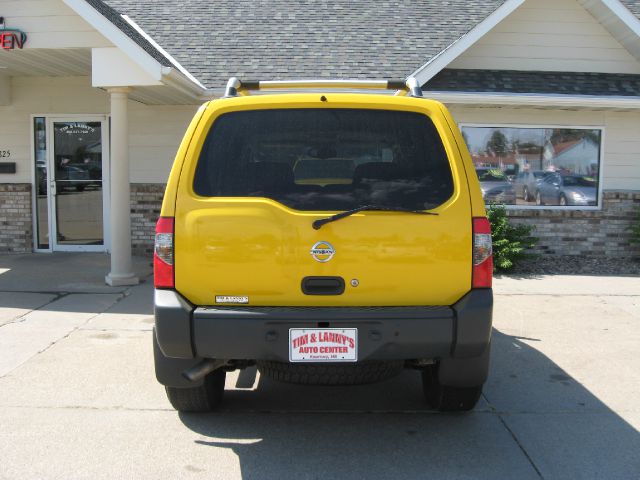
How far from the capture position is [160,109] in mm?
10727

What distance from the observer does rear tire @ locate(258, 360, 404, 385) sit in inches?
147

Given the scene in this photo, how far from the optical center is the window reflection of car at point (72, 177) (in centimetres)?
1088

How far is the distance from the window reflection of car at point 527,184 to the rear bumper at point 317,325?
7852 millimetres

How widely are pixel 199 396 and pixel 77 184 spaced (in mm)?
7700

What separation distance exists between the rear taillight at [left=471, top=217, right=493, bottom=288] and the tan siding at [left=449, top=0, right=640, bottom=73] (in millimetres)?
7985

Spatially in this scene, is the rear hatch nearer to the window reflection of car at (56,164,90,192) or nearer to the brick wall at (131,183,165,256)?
the brick wall at (131,183,165,256)

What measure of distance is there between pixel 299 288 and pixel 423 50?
8.58 metres

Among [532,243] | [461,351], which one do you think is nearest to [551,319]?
[532,243]

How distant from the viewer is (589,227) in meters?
10.9

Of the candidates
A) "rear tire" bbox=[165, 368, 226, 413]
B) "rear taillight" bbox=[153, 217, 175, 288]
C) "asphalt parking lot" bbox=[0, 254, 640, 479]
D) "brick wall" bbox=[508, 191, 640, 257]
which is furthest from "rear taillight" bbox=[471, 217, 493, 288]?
"brick wall" bbox=[508, 191, 640, 257]

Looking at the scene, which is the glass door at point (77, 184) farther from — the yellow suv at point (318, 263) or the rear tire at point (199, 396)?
the yellow suv at point (318, 263)

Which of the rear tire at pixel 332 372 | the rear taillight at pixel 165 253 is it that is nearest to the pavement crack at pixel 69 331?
the rear taillight at pixel 165 253

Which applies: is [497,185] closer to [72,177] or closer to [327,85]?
[327,85]

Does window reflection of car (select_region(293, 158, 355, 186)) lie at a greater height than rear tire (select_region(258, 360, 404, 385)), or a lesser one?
greater
